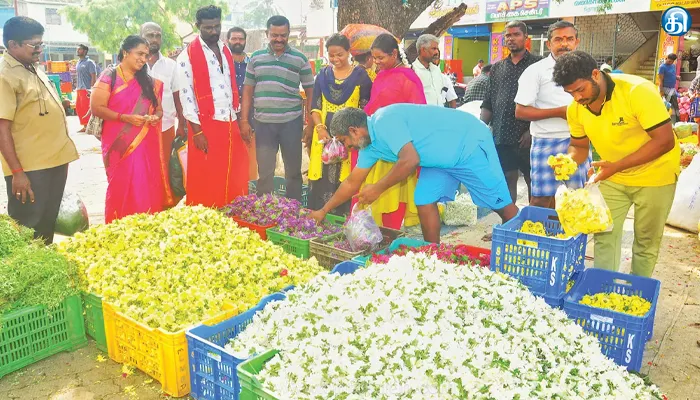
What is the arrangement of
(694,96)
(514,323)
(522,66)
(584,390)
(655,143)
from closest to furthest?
(584,390) < (514,323) < (655,143) < (522,66) < (694,96)

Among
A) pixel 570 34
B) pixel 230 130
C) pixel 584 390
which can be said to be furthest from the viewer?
pixel 230 130

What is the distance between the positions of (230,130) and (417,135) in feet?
7.73

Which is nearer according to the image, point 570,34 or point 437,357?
point 437,357

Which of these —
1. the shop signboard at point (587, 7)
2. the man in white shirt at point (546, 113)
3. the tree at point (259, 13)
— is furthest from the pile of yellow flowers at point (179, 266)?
the tree at point (259, 13)

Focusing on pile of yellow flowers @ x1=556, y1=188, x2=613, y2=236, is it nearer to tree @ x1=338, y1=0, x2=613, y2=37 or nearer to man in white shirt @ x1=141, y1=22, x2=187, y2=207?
man in white shirt @ x1=141, y1=22, x2=187, y2=207

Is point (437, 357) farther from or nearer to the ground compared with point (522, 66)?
nearer to the ground

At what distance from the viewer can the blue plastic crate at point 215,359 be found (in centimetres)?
264

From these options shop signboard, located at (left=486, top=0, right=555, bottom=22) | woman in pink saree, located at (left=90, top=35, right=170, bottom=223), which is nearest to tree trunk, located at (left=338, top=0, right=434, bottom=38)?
woman in pink saree, located at (left=90, top=35, right=170, bottom=223)

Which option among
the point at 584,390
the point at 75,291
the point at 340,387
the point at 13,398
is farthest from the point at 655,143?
the point at 13,398

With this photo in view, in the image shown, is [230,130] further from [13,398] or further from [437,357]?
[437,357]

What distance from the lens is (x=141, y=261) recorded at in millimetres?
3537

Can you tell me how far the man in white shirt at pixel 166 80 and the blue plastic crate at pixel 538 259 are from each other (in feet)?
12.5

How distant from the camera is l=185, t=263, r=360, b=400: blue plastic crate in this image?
2.64m

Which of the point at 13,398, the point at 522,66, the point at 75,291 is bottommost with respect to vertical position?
the point at 13,398
